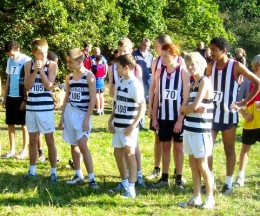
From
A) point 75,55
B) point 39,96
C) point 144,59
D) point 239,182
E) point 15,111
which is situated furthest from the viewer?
point 144,59

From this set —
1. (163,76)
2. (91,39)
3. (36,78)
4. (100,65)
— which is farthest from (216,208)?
(91,39)

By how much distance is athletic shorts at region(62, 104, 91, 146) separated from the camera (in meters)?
6.04

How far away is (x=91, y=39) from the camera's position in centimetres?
1717

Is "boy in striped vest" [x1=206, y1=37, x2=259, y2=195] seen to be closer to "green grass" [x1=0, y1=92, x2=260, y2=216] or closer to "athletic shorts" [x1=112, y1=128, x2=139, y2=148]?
"green grass" [x1=0, y1=92, x2=260, y2=216]

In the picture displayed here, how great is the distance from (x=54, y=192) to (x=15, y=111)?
2.25 metres

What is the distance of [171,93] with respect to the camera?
19.9ft

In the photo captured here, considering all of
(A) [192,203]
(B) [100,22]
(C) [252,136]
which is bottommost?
(A) [192,203]

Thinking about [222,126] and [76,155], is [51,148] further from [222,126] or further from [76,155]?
[222,126]

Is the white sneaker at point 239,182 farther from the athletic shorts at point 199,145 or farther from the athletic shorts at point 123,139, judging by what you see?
the athletic shorts at point 123,139

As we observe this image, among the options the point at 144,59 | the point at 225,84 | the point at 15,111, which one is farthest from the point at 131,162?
the point at 144,59

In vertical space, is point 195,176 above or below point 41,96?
below

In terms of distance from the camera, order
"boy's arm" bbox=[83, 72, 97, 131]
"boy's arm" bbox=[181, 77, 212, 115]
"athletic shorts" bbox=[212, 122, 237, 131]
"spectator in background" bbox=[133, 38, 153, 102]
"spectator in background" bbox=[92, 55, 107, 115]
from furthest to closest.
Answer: "spectator in background" bbox=[92, 55, 107, 115], "spectator in background" bbox=[133, 38, 153, 102], "boy's arm" bbox=[83, 72, 97, 131], "athletic shorts" bbox=[212, 122, 237, 131], "boy's arm" bbox=[181, 77, 212, 115]

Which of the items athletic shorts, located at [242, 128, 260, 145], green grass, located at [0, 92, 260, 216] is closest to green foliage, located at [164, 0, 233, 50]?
green grass, located at [0, 92, 260, 216]

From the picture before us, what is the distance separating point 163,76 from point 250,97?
43.1 inches
